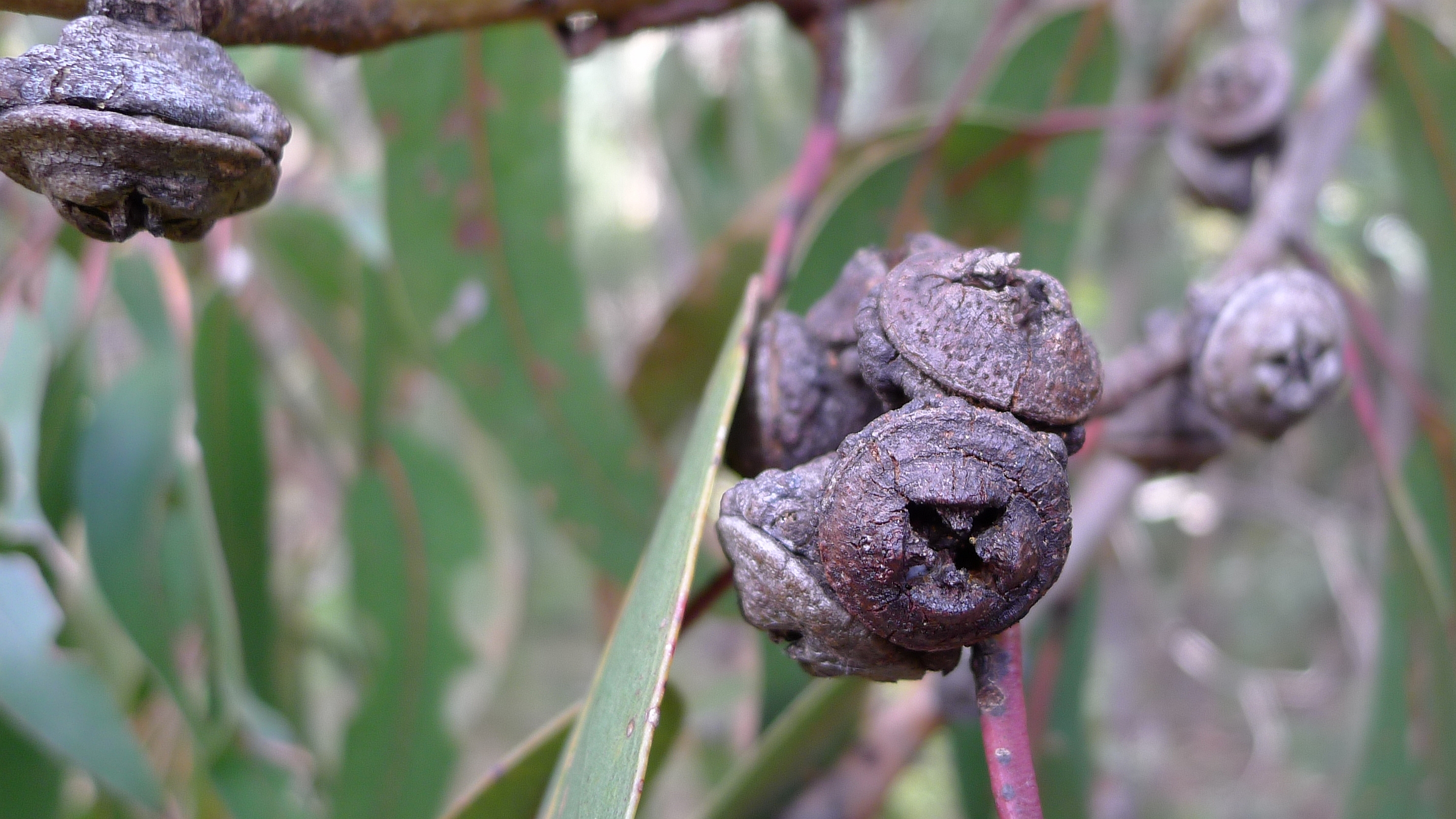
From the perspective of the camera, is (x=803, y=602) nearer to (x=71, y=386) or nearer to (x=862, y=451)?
(x=862, y=451)

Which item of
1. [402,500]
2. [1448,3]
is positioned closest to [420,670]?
[402,500]

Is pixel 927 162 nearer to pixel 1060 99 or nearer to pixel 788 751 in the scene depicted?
pixel 1060 99

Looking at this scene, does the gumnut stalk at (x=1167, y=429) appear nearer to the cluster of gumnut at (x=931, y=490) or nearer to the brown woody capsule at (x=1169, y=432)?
the brown woody capsule at (x=1169, y=432)

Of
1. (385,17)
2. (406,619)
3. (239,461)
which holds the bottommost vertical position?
(406,619)

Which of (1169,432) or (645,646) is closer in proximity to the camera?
(645,646)

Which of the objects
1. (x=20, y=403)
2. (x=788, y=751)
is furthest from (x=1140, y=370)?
(x=20, y=403)

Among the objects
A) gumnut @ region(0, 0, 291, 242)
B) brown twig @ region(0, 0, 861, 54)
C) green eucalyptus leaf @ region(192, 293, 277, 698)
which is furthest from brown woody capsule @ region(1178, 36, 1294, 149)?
green eucalyptus leaf @ region(192, 293, 277, 698)

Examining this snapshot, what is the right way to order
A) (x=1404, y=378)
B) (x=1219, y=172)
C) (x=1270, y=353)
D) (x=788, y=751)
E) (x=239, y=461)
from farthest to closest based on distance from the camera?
(x=239, y=461), (x=1219, y=172), (x=1404, y=378), (x=788, y=751), (x=1270, y=353)
